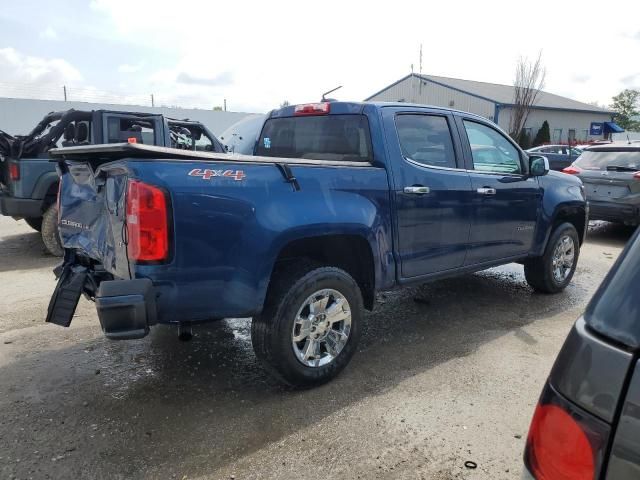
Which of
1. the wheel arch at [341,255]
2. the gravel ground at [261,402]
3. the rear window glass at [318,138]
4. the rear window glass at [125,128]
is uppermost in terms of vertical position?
the rear window glass at [125,128]

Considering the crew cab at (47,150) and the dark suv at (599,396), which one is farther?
the crew cab at (47,150)

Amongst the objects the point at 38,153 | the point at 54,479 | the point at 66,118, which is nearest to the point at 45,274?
the point at 38,153

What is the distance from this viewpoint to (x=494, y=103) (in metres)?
35.0

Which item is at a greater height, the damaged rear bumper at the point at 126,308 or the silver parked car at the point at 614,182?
the silver parked car at the point at 614,182

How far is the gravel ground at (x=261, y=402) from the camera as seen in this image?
271 centimetres

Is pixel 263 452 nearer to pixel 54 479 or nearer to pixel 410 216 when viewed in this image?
pixel 54 479

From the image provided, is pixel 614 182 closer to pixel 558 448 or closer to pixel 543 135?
pixel 558 448

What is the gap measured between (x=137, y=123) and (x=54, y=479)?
657 cm

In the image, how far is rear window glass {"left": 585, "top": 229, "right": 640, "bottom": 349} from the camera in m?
1.19

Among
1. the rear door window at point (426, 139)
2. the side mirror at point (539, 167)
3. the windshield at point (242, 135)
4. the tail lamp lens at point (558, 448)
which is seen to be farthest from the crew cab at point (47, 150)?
the tail lamp lens at point (558, 448)

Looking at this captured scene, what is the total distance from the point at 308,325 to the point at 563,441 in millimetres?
2228

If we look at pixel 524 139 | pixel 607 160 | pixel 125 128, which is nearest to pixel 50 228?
pixel 125 128

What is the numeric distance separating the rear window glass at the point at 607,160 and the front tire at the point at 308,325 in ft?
24.5

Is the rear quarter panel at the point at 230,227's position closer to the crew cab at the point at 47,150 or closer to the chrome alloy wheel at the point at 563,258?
the chrome alloy wheel at the point at 563,258
